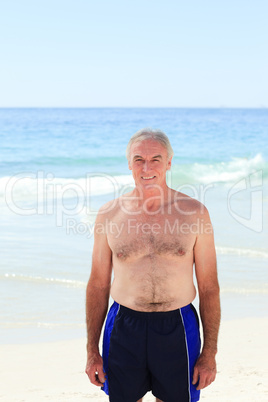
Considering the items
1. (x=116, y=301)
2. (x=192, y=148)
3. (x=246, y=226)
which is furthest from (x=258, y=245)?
(x=192, y=148)

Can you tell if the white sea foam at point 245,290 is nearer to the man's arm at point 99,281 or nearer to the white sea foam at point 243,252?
the white sea foam at point 243,252

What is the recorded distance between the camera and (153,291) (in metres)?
2.27

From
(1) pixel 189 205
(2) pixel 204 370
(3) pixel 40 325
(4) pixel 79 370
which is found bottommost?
(4) pixel 79 370

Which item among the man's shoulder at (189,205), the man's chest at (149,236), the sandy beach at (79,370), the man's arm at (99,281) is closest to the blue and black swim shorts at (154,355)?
the man's arm at (99,281)

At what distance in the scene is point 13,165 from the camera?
62.6 ft

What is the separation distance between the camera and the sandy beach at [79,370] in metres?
3.51

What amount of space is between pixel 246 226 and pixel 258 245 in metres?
1.24

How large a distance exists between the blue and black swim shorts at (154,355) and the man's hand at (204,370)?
2 cm

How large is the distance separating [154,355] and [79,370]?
189cm

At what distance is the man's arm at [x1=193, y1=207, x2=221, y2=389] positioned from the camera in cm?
226

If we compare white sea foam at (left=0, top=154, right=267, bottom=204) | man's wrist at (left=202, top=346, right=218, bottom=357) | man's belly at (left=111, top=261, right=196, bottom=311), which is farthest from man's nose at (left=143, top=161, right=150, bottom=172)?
white sea foam at (left=0, top=154, right=267, bottom=204)

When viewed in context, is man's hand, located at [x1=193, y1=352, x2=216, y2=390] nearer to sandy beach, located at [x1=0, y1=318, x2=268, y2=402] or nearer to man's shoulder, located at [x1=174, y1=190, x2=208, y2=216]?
man's shoulder, located at [x1=174, y1=190, x2=208, y2=216]

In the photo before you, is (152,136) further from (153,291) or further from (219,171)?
(219,171)

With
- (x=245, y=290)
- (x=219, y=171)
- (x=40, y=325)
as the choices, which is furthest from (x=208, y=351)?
(x=219, y=171)
